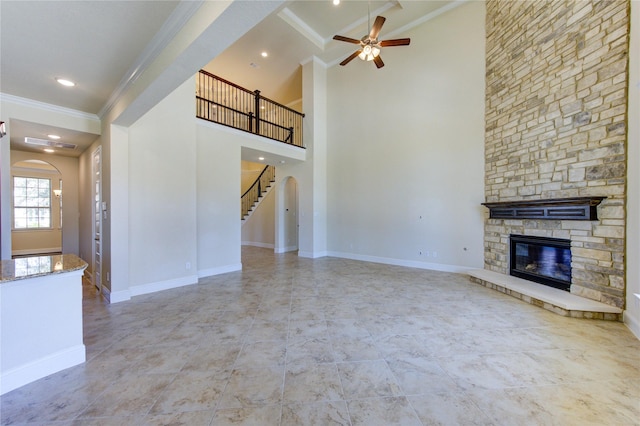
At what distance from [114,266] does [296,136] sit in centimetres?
541

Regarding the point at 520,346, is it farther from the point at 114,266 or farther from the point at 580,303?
the point at 114,266

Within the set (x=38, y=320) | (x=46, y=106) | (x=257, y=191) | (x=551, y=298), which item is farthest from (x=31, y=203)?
(x=551, y=298)

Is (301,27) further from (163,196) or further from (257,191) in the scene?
(257,191)

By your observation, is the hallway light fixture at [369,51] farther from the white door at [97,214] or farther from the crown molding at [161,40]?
the white door at [97,214]

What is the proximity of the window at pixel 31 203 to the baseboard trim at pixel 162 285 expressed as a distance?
7.40 meters

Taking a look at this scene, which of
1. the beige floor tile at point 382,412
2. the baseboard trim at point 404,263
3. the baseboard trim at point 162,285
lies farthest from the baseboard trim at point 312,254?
the beige floor tile at point 382,412

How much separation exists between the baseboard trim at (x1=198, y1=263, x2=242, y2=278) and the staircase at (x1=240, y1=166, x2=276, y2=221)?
12.9ft

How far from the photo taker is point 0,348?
5.96 ft

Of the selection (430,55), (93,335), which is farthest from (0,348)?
(430,55)

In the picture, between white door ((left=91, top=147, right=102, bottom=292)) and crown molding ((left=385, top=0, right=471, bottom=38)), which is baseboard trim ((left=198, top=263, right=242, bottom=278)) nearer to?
white door ((left=91, top=147, right=102, bottom=292))

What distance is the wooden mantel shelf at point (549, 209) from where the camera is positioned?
10.5 feet

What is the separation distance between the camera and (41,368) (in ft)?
6.52

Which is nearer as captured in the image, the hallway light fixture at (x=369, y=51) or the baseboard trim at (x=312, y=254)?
the hallway light fixture at (x=369, y=51)

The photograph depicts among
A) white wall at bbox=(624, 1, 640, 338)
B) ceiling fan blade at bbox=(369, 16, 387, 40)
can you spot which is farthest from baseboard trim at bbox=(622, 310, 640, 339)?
ceiling fan blade at bbox=(369, 16, 387, 40)
